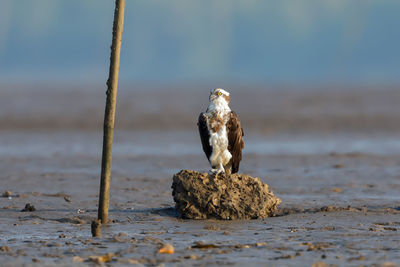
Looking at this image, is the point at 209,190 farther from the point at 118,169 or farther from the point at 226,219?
the point at 118,169

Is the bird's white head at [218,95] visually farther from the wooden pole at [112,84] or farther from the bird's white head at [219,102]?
the wooden pole at [112,84]

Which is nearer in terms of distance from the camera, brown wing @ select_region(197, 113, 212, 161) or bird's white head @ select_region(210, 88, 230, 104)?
bird's white head @ select_region(210, 88, 230, 104)

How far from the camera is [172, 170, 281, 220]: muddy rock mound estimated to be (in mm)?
10195

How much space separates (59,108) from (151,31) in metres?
149

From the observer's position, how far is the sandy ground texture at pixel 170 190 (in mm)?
8039

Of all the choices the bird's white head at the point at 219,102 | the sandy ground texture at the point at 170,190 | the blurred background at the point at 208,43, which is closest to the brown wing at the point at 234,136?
the bird's white head at the point at 219,102

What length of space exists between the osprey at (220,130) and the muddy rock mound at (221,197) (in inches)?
9.8

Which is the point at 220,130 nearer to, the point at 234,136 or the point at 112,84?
the point at 234,136

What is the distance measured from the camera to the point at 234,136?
10328 millimetres

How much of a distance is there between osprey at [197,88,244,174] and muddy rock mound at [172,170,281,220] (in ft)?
0.82

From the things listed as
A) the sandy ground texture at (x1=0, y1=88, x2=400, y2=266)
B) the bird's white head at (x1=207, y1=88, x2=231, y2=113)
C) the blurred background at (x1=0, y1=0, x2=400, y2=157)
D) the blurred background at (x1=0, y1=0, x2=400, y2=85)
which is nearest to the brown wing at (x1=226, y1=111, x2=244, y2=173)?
the bird's white head at (x1=207, y1=88, x2=231, y2=113)

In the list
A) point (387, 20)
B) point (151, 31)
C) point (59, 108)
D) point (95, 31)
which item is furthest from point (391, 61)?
point (59, 108)

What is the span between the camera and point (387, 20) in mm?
179125

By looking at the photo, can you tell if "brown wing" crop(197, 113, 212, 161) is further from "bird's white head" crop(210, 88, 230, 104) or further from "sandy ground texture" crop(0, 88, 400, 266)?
"sandy ground texture" crop(0, 88, 400, 266)
